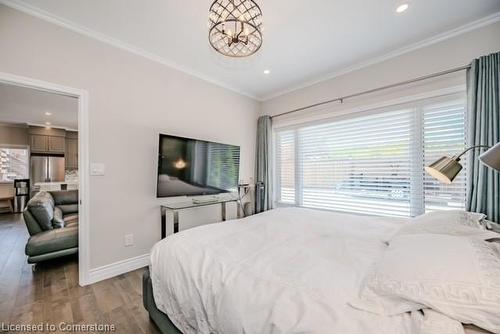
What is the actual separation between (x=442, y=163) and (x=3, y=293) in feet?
12.9

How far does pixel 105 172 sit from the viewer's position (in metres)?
2.40

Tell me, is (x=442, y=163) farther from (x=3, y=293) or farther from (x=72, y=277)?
(x=3, y=293)

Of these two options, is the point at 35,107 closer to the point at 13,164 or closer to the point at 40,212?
the point at 40,212

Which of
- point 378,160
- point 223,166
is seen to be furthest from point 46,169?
point 378,160

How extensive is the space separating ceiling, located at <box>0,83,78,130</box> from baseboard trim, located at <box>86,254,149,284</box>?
7.73 ft

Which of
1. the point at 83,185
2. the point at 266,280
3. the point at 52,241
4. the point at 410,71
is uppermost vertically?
the point at 410,71

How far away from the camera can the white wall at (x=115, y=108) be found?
200cm

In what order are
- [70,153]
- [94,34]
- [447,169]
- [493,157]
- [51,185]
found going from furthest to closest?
[70,153] < [51,185] < [94,34] < [447,169] < [493,157]

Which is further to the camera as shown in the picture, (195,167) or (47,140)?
(47,140)

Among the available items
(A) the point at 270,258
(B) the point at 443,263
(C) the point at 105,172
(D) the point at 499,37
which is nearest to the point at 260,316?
(A) the point at 270,258

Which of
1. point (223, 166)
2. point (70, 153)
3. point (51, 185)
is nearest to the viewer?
point (223, 166)

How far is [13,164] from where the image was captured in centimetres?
629

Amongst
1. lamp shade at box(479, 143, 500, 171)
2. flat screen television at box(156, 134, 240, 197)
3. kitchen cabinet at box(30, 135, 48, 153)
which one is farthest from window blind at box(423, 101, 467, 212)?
kitchen cabinet at box(30, 135, 48, 153)

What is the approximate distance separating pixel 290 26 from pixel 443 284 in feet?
7.88
